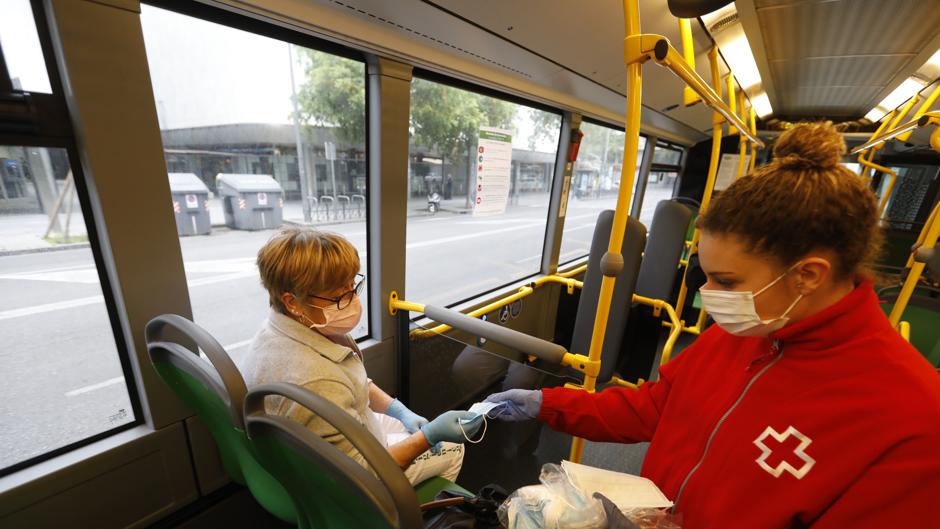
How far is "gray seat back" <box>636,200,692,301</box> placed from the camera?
8.78ft

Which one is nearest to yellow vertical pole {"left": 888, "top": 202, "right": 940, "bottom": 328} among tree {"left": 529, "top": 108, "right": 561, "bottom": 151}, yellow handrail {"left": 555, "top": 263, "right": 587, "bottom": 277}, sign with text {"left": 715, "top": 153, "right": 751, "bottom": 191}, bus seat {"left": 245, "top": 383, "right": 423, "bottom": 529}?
yellow handrail {"left": 555, "top": 263, "right": 587, "bottom": 277}

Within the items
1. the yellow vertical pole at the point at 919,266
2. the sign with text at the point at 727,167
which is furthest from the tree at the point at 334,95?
the sign with text at the point at 727,167

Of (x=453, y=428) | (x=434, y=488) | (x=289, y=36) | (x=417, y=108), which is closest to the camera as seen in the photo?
(x=453, y=428)

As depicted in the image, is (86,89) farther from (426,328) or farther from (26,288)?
(426,328)

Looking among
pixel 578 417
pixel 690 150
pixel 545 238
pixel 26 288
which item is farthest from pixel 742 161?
pixel 690 150

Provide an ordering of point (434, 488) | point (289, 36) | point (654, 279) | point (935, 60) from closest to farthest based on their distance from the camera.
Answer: point (434, 488) → point (289, 36) → point (935, 60) → point (654, 279)

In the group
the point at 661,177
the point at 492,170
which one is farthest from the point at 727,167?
the point at 492,170

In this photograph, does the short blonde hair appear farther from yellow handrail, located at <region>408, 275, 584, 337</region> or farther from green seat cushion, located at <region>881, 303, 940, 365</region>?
green seat cushion, located at <region>881, 303, 940, 365</region>

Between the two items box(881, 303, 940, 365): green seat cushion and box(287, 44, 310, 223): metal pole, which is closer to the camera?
box(287, 44, 310, 223): metal pole

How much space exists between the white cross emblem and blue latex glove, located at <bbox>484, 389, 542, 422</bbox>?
1.90ft

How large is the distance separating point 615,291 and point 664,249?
0.88 meters

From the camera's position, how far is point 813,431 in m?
0.69

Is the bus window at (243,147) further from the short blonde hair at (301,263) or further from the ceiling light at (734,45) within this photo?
the ceiling light at (734,45)

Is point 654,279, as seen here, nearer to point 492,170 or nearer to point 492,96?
point 492,170
